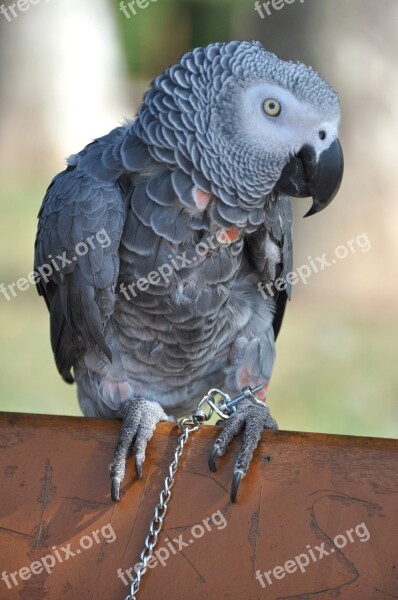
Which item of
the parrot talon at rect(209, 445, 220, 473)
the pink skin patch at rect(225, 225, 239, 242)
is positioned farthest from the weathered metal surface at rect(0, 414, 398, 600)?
the pink skin patch at rect(225, 225, 239, 242)

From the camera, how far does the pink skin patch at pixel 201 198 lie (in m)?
2.11

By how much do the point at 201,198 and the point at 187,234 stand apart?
0.40 feet

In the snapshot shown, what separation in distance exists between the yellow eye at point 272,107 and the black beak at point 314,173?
132 millimetres

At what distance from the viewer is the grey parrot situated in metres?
2.04

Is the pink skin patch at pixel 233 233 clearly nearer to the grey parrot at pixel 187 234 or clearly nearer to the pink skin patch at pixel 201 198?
the grey parrot at pixel 187 234

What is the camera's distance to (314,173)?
81.7 inches

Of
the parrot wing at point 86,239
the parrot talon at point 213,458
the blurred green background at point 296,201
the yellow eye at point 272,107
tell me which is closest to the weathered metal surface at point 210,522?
the parrot talon at point 213,458

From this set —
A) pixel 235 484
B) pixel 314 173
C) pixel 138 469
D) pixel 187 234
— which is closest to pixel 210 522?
pixel 235 484

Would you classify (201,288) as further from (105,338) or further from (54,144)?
(54,144)

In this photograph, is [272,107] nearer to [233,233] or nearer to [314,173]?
[314,173]

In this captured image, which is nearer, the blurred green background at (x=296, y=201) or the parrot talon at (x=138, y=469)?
the parrot talon at (x=138, y=469)

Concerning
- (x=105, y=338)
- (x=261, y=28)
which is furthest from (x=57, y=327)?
(x=261, y=28)

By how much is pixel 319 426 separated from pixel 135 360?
2458 millimetres

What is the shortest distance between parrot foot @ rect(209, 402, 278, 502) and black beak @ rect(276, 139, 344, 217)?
0.65m
